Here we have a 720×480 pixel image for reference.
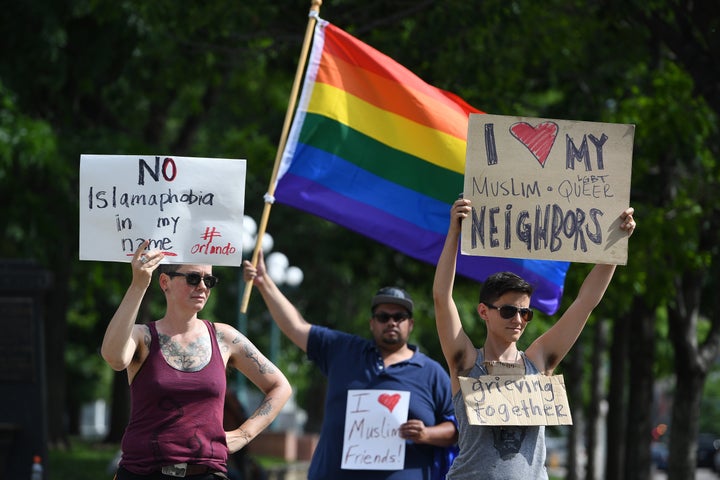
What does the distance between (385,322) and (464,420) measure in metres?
1.88

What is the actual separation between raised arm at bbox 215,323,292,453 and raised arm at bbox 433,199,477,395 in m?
0.81

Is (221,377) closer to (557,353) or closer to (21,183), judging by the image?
(557,353)

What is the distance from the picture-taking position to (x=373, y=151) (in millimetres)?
7949

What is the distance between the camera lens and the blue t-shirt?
6.77 m

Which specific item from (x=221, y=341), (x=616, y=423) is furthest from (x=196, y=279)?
(x=616, y=423)

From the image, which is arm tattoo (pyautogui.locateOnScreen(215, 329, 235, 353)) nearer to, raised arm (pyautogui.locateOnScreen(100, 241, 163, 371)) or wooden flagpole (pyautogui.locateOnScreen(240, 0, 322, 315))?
raised arm (pyautogui.locateOnScreen(100, 241, 163, 371))

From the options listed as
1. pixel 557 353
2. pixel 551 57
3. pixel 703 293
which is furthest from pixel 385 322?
pixel 703 293

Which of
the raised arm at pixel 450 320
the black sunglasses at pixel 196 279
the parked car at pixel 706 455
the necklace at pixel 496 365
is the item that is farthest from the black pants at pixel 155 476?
the parked car at pixel 706 455

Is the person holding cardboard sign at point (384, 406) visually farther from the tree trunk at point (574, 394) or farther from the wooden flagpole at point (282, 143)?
the tree trunk at point (574, 394)

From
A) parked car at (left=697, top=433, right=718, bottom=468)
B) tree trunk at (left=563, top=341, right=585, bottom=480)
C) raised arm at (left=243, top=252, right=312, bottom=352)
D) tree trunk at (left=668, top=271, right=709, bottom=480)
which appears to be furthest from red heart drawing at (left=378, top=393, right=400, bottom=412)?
parked car at (left=697, top=433, right=718, bottom=468)

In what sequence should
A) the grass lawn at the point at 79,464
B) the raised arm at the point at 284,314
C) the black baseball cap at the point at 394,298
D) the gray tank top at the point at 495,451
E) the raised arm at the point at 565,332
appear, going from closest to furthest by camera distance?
the gray tank top at the point at 495,451 → the raised arm at the point at 565,332 → the black baseball cap at the point at 394,298 → the raised arm at the point at 284,314 → the grass lawn at the point at 79,464

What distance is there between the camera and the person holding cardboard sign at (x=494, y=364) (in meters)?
4.95

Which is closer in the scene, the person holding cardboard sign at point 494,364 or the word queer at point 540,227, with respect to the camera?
the person holding cardboard sign at point 494,364

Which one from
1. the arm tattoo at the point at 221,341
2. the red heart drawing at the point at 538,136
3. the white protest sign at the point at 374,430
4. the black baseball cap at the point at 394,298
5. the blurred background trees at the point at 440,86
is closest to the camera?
the arm tattoo at the point at 221,341
